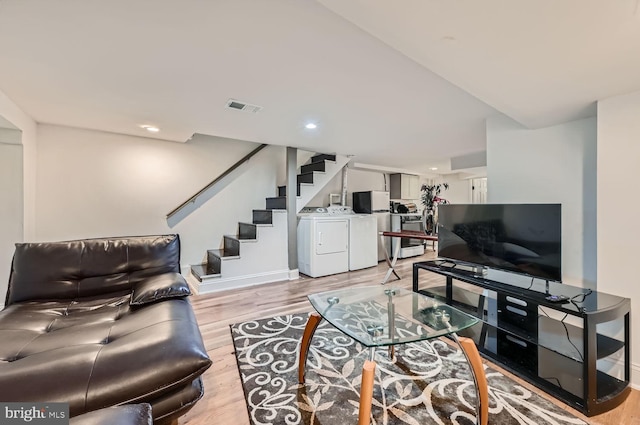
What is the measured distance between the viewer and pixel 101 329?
145 centimetres

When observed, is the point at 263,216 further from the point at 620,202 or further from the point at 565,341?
the point at 620,202

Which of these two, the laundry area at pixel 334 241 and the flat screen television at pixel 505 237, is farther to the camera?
the laundry area at pixel 334 241

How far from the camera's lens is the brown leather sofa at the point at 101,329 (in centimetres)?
102

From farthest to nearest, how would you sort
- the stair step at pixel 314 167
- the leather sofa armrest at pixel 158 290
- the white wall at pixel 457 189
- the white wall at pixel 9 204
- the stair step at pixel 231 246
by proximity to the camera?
the white wall at pixel 457 189 → the stair step at pixel 314 167 → the stair step at pixel 231 246 → the white wall at pixel 9 204 → the leather sofa armrest at pixel 158 290

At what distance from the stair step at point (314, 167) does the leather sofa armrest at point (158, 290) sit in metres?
3.28

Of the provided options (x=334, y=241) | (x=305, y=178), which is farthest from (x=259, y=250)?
(x=305, y=178)

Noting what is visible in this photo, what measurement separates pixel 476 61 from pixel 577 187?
5.46 ft

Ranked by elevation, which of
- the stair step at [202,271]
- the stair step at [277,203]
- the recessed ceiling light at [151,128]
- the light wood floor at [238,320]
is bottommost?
the light wood floor at [238,320]

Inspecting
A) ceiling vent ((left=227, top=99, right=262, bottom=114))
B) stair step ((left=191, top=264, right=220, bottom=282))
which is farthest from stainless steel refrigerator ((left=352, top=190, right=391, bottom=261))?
ceiling vent ((left=227, top=99, right=262, bottom=114))

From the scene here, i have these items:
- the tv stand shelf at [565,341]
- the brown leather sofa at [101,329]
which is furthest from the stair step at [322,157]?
the brown leather sofa at [101,329]

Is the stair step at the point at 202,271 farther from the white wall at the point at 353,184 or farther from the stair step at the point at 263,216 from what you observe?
the white wall at the point at 353,184

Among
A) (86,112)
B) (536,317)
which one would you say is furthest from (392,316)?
(86,112)

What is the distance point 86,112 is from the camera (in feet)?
8.95

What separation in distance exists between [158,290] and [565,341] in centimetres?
293
